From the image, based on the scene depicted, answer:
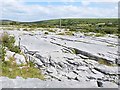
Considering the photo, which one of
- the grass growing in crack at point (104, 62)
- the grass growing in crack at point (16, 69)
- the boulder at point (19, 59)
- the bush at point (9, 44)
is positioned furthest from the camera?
the bush at point (9, 44)

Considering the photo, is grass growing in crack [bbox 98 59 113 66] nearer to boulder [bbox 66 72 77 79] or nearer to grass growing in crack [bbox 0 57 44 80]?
boulder [bbox 66 72 77 79]

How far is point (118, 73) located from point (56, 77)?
218cm

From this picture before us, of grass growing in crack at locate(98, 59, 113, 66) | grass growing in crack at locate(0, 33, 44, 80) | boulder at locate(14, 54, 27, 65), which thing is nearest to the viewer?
grass growing in crack at locate(0, 33, 44, 80)

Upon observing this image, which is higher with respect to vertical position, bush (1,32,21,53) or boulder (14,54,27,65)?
bush (1,32,21,53)

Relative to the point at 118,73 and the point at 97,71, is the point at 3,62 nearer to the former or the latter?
the point at 97,71

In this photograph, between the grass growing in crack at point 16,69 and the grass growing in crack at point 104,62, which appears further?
the grass growing in crack at point 104,62

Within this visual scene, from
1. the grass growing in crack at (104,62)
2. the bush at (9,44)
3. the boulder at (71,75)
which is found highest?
the bush at (9,44)

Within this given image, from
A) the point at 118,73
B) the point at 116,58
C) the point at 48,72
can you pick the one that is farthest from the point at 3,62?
the point at 116,58

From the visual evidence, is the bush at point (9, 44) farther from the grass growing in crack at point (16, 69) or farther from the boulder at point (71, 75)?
the boulder at point (71, 75)

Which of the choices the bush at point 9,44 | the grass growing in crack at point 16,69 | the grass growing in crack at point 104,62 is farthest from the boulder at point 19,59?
the grass growing in crack at point 104,62

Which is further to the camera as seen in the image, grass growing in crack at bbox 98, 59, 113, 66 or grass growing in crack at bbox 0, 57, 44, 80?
grass growing in crack at bbox 98, 59, 113, 66

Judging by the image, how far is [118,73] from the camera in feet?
29.7

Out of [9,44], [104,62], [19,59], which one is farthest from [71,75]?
[9,44]

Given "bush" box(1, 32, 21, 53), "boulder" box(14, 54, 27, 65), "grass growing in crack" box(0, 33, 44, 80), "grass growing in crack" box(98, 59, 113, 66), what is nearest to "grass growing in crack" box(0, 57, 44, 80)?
"grass growing in crack" box(0, 33, 44, 80)
